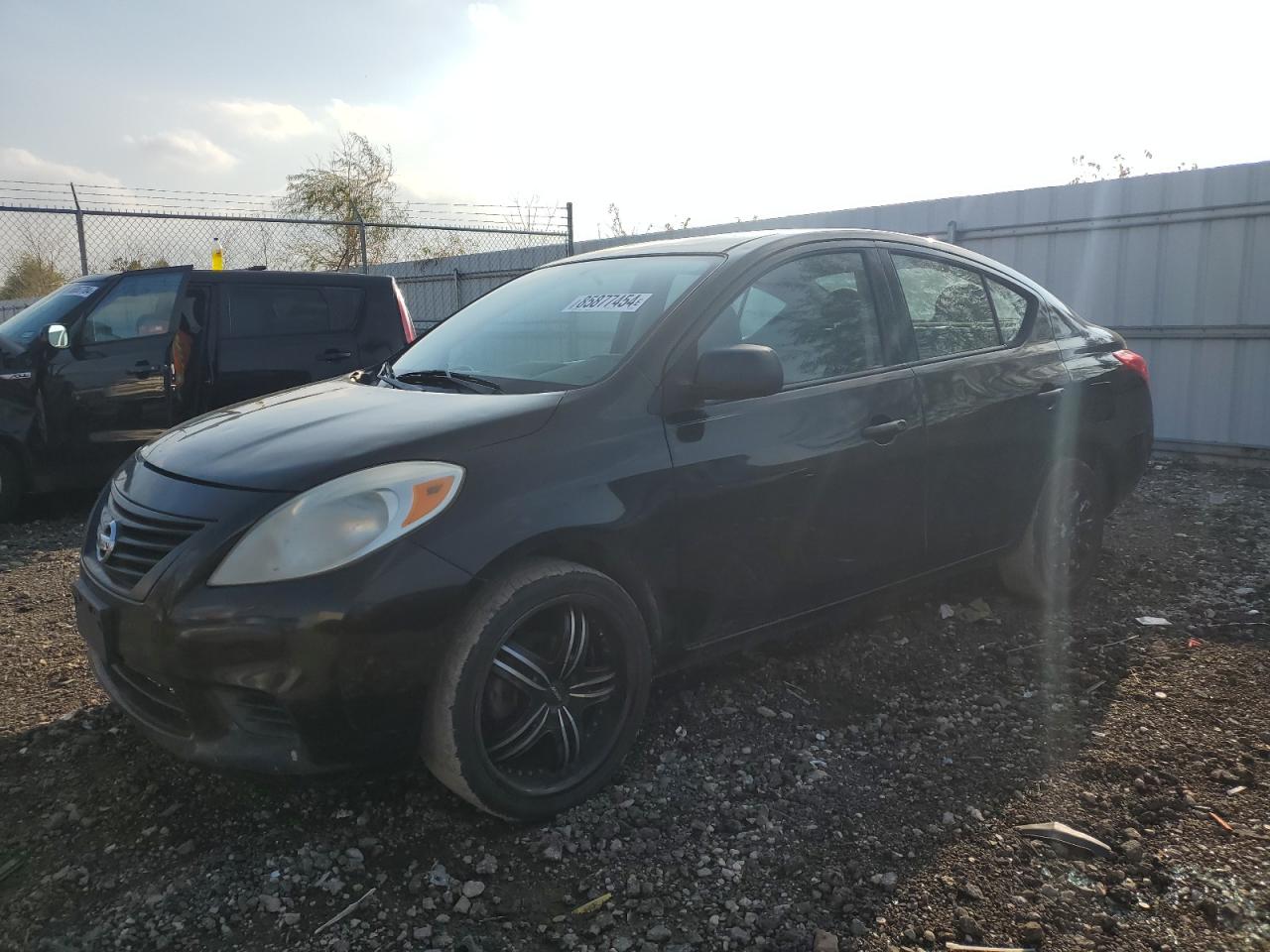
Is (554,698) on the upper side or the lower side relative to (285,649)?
lower

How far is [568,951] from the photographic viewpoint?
2152mm

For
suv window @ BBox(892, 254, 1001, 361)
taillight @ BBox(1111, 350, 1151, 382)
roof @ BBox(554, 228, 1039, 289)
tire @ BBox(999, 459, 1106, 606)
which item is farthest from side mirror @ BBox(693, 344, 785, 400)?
taillight @ BBox(1111, 350, 1151, 382)

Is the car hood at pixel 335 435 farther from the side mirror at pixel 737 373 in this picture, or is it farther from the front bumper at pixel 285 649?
the side mirror at pixel 737 373

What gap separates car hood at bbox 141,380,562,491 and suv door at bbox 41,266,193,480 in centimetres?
402

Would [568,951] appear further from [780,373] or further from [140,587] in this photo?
[780,373]

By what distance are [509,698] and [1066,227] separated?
825cm

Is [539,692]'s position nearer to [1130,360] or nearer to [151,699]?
[151,699]

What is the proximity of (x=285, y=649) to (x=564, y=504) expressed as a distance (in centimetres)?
80

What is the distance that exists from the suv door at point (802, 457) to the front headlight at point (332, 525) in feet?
2.72

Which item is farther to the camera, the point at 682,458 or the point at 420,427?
the point at 682,458

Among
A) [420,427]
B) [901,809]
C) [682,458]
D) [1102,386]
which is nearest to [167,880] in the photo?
[420,427]

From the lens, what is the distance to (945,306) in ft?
12.7

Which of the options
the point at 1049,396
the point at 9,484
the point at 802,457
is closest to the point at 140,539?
the point at 802,457

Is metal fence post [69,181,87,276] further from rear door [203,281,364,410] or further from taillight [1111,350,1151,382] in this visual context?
taillight [1111,350,1151,382]
